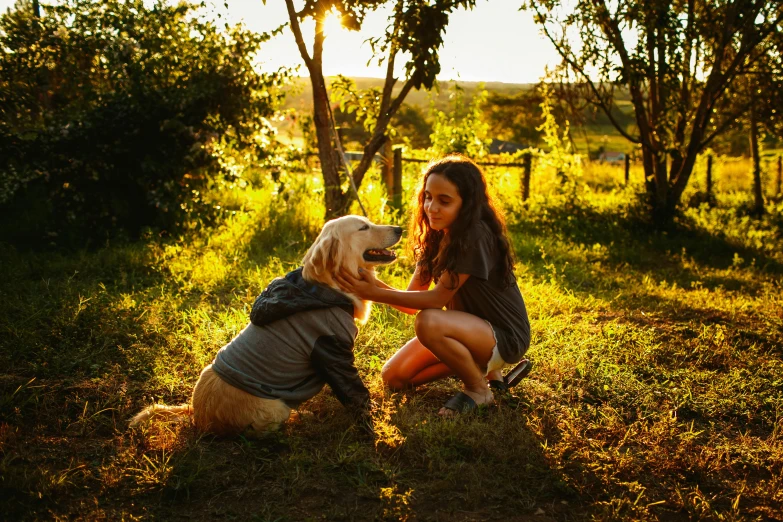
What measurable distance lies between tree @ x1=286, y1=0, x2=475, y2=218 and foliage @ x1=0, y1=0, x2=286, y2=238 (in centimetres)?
148

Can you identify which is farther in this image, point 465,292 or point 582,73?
point 582,73

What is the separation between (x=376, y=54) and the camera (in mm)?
6270

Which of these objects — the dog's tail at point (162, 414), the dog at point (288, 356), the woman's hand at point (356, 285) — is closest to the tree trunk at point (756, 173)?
the woman's hand at point (356, 285)

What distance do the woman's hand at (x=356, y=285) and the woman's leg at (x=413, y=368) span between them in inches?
25.1

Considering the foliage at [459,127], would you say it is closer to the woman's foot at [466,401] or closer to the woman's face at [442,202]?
the woman's face at [442,202]

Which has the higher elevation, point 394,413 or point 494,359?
point 494,359

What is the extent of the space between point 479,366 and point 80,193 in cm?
540

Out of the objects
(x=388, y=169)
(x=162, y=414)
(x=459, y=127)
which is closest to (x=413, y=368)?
(x=162, y=414)

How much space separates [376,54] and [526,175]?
5.35 meters

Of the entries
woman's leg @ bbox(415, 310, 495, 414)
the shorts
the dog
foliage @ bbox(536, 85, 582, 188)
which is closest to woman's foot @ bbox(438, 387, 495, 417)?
woman's leg @ bbox(415, 310, 495, 414)

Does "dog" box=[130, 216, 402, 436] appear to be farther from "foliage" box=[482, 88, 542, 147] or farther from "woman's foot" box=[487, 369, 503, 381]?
"foliage" box=[482, 88, 542, 147]

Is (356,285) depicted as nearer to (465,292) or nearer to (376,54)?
(465,292)

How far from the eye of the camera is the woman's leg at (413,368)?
12.4ft

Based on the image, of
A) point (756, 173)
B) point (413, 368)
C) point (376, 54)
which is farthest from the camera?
point (756, 173)
